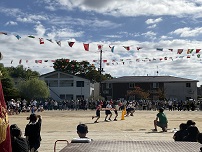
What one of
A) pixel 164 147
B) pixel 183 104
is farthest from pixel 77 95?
pixel 164 147

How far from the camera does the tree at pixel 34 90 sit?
55209 mm

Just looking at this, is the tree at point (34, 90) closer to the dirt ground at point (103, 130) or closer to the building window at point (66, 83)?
the building window at point (66, 83)

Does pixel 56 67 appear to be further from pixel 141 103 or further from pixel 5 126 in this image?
pixel 5 126

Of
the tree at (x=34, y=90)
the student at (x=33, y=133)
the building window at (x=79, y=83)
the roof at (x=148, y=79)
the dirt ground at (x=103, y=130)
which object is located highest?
the roof at (x=148, y=79)

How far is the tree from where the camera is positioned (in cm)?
5521

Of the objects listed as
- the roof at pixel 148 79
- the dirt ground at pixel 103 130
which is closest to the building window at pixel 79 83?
the roof at pixel 148 79

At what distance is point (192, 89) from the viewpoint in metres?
64.6

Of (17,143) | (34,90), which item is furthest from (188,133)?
(34,90)

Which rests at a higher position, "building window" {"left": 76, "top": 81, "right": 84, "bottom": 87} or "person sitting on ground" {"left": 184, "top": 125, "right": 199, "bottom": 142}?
"building window" {"left": 76, "top": 81, "right": 84, "bottom": 87}

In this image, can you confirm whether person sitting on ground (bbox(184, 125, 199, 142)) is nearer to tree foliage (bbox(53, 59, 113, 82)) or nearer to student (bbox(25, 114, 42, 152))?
student (bbox(25, 114, 42, 152))

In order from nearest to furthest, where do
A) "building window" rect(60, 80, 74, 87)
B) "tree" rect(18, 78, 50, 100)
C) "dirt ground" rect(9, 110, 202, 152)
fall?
"dirt ground" rect(9, 110, 202, 152), "tree" rect(18, 78, 50, 100), "building window" rect(60, 80, 74, 87)

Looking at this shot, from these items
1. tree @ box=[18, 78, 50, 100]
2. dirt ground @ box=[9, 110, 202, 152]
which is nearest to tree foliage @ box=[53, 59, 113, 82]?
tree @ box=[18, 78, 50, 100]

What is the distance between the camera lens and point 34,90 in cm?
5534

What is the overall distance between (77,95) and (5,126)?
193ft
